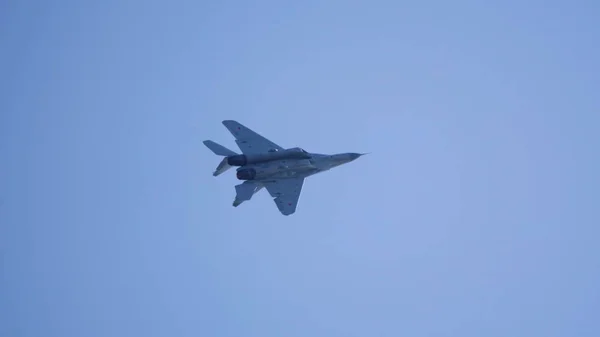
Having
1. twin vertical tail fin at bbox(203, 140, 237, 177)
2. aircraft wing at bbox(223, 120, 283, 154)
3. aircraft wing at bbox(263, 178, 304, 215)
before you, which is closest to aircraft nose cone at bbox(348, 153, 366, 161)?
aircraft wing at bbox(263, 178, 304, 215)

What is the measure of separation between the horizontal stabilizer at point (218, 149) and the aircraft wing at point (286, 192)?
13.1ft

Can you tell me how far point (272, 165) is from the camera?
6075 cm

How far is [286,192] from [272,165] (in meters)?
2.60

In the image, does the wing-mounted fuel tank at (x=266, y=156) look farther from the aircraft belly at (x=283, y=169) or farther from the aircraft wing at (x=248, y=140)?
the aircraft wing at (x=248, y=140)

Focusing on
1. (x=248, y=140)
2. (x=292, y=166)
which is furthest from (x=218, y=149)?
(x=292, y=166)

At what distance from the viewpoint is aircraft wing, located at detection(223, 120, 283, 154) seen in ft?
207

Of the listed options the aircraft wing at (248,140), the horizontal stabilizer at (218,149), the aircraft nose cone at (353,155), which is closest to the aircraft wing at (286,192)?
the aircraft wing at (248,140)

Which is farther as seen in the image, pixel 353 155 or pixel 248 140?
pixel 248 140

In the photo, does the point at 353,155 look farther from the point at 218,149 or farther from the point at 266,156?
the point at 218,149

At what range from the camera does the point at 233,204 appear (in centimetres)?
5894

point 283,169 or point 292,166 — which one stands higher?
point 292,166

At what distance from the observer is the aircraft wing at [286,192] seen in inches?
2307

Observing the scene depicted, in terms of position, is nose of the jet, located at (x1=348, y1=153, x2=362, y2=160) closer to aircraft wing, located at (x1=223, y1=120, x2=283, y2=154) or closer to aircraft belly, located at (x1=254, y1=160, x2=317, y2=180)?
aircraft belly, located at (x1=254, y1=160, x2=317, y2=180)

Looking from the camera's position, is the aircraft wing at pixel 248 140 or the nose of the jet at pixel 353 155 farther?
the nose of the jet at pixel 353 155
